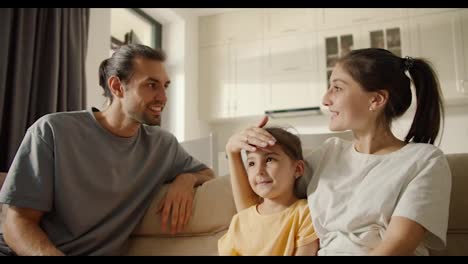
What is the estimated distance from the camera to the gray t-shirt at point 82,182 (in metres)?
1.29

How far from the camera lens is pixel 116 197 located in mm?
1426

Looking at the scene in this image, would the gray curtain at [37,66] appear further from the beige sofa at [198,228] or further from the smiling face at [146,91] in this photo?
the beige sofa at [198,228]

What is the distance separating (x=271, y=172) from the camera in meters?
1.20

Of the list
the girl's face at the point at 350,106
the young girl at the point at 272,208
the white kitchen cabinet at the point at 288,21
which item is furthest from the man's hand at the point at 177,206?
the white kitchen cabinet at the point at 288,21

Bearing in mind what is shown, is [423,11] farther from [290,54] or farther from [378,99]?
[378,99]

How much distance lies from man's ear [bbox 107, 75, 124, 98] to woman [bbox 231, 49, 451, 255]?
0.64 meters

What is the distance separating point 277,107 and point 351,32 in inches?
41.5

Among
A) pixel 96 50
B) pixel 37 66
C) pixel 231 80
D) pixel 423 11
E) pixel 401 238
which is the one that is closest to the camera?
pixel 401 238

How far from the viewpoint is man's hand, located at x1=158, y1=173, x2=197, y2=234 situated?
4.71ft

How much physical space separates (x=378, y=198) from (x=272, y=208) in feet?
1.12

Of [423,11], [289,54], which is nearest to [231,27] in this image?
[289,54]

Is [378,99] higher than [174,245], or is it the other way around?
[378,99]

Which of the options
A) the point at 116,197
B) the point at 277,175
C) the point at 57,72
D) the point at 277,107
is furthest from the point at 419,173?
the point at 277,107

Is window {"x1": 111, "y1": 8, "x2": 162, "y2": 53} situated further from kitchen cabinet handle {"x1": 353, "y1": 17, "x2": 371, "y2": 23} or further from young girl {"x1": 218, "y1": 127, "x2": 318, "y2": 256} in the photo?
young girl {"x1": 218, "y1": 127, "x2": 318, "y2": 256}
